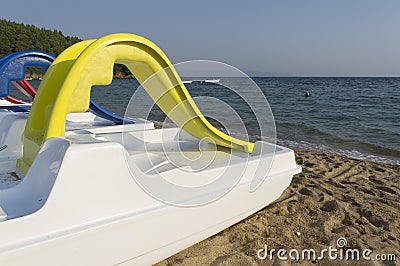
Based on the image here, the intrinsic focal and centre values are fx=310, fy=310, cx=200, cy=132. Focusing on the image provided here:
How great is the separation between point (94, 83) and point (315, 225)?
228cm

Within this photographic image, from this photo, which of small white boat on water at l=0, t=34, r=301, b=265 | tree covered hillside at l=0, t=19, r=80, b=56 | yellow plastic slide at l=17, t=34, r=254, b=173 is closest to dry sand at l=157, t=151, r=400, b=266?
small white boat on water at l=0, t=34, r=301, b=265

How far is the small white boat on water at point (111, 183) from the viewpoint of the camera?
151cm

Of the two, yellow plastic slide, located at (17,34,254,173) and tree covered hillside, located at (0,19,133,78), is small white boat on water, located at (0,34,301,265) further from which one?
tree covered hillside, located at (0,19,133,78)

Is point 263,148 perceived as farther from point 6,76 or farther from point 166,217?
point 6,76

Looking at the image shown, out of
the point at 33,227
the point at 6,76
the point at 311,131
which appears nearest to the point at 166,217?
the point at 33,227

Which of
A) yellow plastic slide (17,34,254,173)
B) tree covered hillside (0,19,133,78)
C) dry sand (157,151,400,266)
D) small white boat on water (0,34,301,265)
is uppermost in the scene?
tree covered hillside (0,19,133,78)

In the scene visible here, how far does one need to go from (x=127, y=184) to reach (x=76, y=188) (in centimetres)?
28

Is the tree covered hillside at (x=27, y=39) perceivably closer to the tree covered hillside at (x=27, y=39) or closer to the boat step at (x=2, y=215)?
the tree covered hillside at (x=27, y=39)

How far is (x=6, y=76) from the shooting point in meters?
3.67

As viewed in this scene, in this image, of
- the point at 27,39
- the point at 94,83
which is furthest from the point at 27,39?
the point at 94,83

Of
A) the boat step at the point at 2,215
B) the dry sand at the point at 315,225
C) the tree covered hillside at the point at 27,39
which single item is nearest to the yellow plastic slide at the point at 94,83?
the boat step at the point at 2,215

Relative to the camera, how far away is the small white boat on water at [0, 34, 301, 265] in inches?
59.3

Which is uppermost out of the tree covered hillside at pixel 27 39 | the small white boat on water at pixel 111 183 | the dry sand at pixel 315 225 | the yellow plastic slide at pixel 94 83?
the tree covered hillside at pixel 27 39

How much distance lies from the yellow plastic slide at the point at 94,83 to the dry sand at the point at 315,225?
1.10 metres
